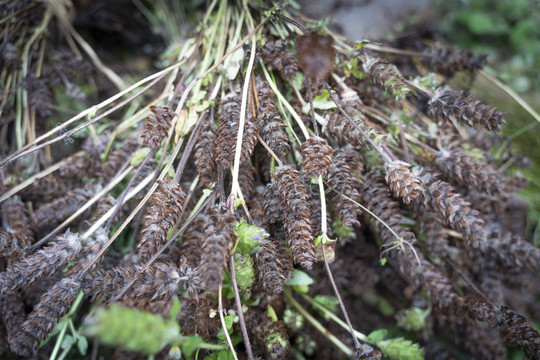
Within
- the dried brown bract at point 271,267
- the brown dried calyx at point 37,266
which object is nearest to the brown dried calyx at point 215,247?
the dried brown bract at point 271,267

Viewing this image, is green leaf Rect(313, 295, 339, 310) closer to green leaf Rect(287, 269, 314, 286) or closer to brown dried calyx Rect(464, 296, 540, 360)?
green leaf Rect(287, 269, 314, 286)

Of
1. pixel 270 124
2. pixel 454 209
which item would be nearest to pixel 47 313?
pixel 270 124

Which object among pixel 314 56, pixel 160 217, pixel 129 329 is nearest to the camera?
pixel 129 329

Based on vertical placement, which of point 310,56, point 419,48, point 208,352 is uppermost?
point 419,48

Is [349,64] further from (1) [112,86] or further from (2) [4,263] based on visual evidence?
(2) [4,263]

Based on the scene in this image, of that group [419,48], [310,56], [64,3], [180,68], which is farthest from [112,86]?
[419,48]

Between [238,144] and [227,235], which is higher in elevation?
[238,144]

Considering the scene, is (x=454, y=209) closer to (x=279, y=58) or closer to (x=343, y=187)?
(x=343, y=187)
